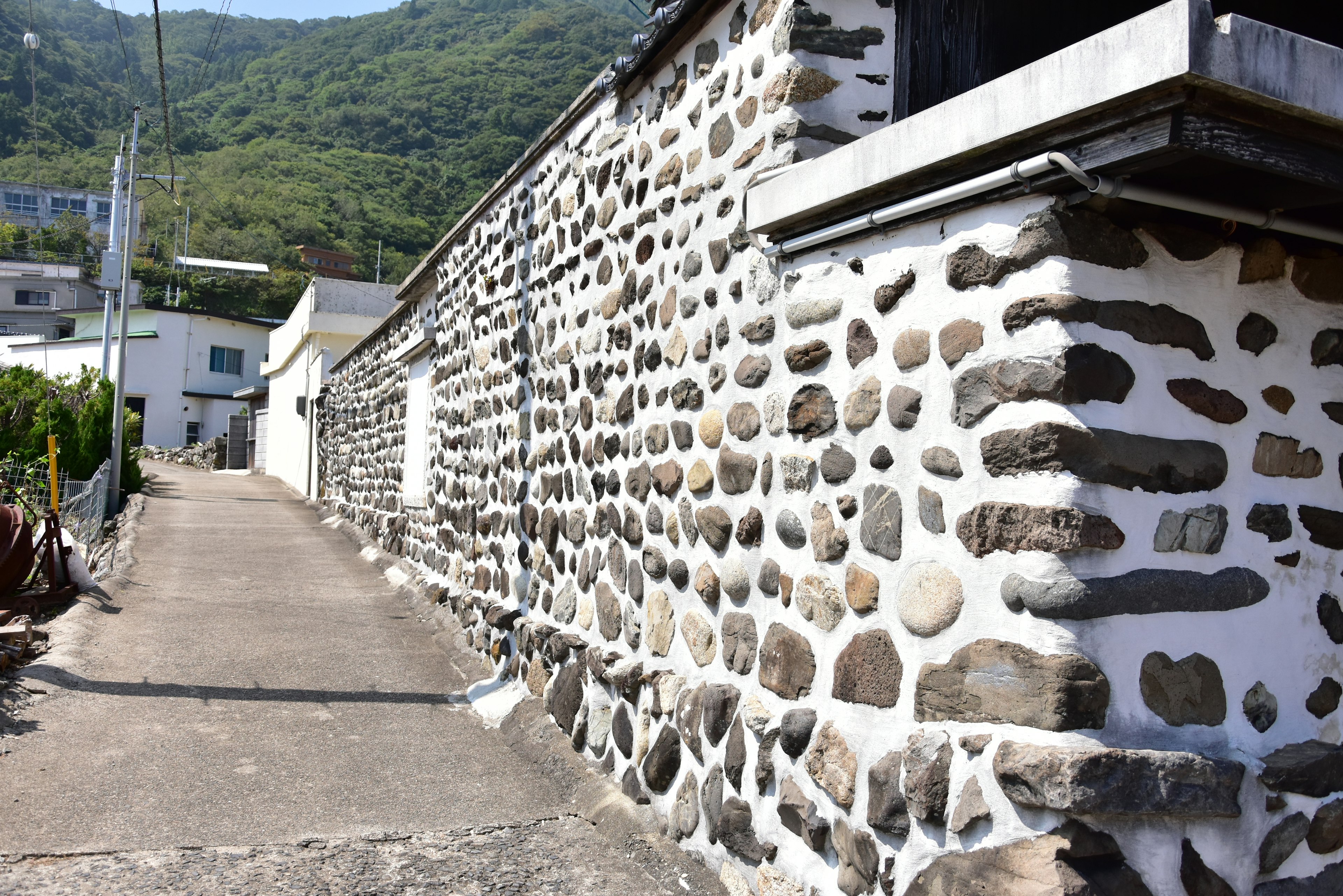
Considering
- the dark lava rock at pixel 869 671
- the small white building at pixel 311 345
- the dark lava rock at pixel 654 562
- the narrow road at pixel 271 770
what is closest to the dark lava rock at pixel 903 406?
the dark lava rock at pixel 869 671

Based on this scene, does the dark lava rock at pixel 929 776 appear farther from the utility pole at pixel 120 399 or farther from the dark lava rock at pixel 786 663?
the utility pole at pixel 120 399

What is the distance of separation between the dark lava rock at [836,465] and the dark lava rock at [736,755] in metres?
1.01

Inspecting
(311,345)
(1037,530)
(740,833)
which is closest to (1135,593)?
(1037,530)

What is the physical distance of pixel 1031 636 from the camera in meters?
2.51

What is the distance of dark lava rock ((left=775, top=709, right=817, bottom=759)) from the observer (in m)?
3.28

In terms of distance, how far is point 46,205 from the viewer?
66.8 metres

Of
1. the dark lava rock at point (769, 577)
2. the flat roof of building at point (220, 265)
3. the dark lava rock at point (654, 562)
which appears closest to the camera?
the dark lava rock at point (769, 577)

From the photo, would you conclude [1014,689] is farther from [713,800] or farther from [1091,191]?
[713,800]

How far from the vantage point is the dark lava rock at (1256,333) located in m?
2.81

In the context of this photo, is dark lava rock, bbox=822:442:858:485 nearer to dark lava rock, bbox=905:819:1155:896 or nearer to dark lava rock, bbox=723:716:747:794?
dark lava rock, bbox=723:716:747:794

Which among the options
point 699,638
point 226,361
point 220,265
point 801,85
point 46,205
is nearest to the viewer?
point 801,85

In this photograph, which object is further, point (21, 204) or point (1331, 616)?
point (21, 204)

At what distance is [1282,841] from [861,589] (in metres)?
1.25

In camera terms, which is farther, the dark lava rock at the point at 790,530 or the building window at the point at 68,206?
the building window at the point at 68,206
